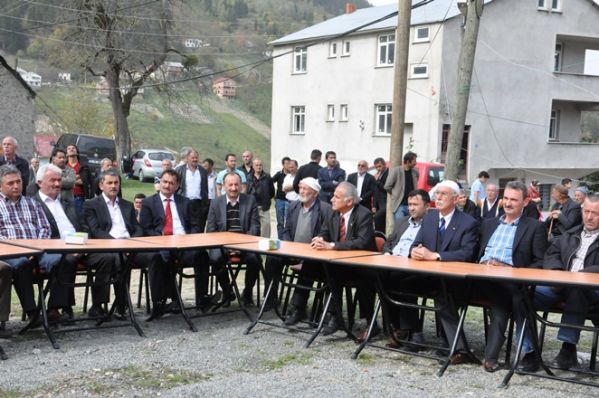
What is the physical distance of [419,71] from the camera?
28234mm

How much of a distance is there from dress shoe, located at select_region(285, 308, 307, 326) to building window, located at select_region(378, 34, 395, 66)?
22811 millimetres

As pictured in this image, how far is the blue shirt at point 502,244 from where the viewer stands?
20.8ft

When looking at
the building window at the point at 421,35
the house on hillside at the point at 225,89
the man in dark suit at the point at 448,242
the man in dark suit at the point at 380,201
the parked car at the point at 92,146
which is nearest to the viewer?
the man in dark suit at the point at 448,242

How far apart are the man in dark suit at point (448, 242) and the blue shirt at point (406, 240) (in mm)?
165

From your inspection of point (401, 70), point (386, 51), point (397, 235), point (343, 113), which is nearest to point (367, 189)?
point (401, 70)

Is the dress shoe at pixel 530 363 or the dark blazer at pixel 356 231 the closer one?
the dress shoe at pixel 530 363

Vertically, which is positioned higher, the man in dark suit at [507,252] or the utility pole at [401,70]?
the utility pole at [401,70]

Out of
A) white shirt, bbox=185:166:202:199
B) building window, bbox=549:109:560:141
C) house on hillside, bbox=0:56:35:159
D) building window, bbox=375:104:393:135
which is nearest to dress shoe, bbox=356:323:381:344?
white shirt, bbox=185:166:202:199

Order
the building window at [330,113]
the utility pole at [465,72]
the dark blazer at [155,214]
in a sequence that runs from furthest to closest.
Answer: the building window at [330,113], the utility pole at [465,72], the dark blazer at [155,214]

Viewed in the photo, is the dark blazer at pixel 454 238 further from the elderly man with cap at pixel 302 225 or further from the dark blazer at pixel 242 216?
the dark blazer at pixel 242 216

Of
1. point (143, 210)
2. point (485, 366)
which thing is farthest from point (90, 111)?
point (485, 366)

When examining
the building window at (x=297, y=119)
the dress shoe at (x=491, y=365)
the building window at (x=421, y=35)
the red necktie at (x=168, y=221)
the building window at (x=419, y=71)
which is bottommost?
the dress shoe at (x=491, y=365)

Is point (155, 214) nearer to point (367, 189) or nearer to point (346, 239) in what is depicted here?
point (346, 239)

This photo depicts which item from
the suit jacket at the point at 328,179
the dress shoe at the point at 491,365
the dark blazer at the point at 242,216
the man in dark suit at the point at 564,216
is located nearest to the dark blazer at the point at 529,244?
the dress shoe at the point at 491,365
